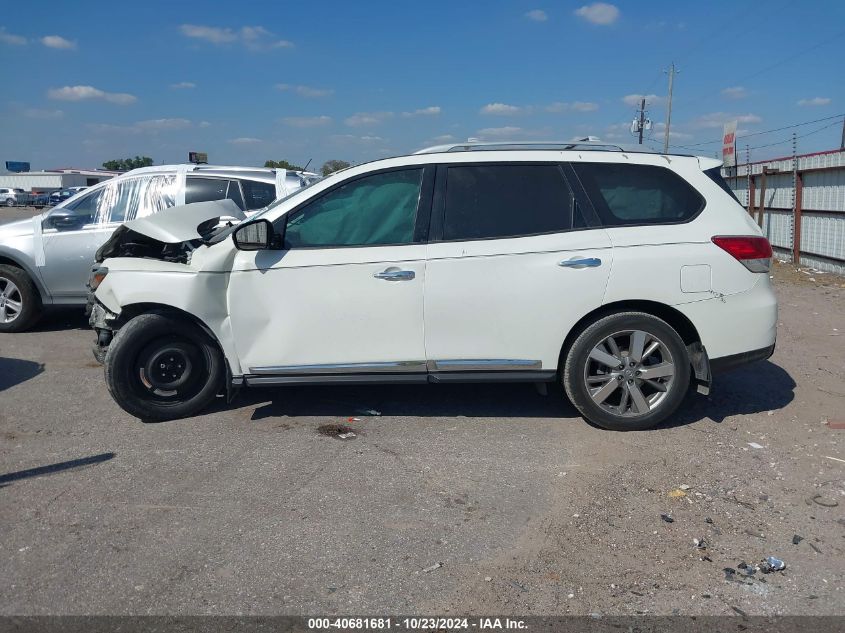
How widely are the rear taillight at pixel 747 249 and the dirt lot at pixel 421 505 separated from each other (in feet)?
3.92

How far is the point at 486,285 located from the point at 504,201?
65 cm

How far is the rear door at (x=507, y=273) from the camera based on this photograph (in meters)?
4.98

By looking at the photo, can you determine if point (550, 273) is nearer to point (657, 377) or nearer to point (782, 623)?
point (657, 377)

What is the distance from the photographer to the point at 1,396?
6172 millimetres

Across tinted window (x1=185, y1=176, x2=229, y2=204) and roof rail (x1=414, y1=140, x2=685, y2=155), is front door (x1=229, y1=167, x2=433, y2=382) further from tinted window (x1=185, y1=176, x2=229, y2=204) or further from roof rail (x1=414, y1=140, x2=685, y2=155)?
tinted window (x1=185, y1=176, x2=229, y2=204)

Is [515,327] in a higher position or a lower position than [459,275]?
lower

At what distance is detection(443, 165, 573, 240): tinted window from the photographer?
16.8 ft

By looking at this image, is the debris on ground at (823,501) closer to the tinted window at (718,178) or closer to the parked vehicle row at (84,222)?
the tinted window at (718,178)

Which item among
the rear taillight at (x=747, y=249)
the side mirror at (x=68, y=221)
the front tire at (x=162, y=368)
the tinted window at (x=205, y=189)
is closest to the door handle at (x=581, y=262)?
the rear taillight at (x=747, y=249)

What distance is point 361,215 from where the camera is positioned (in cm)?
514

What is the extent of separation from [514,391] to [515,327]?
1261 millimetres

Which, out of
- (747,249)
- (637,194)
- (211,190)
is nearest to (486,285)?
(637,194)

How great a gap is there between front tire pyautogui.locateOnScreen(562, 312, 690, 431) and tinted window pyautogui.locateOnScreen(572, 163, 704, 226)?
28.3 inches

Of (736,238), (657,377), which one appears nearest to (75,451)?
(657,377)
